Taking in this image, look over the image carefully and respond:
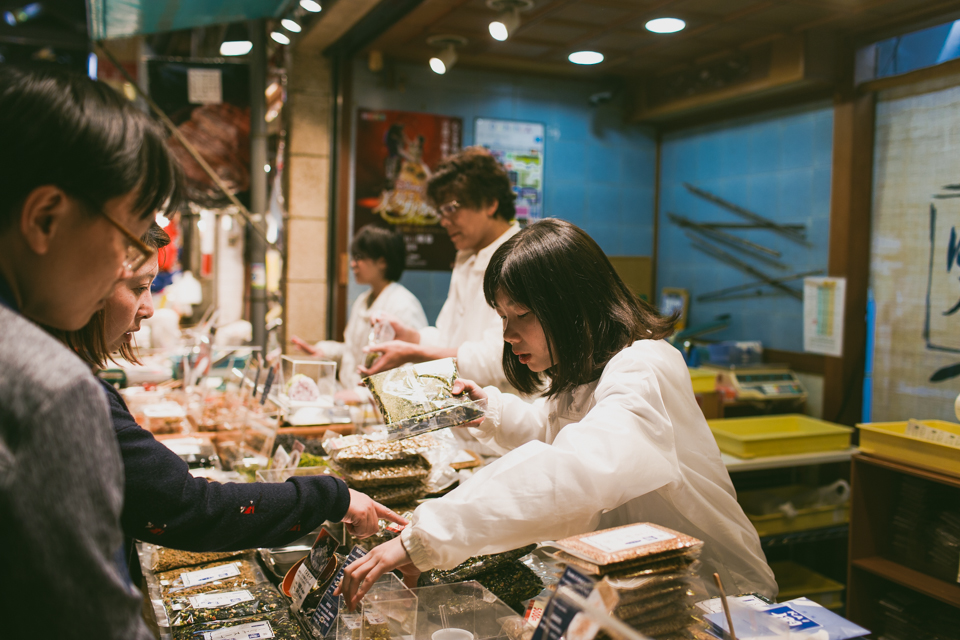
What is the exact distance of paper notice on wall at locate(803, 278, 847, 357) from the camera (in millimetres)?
3838

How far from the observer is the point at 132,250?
845 millimetres

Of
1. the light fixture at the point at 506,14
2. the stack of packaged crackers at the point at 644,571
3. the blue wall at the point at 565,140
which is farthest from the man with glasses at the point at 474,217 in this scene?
the blue wall at the point at 565,140

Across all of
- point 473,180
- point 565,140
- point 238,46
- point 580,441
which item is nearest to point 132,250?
point 580,441

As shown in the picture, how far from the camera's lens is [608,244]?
5301 millimetres

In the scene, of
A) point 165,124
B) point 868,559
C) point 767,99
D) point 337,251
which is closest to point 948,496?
point 868,559

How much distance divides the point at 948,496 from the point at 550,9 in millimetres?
2902

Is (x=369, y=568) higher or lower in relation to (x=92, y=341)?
lower

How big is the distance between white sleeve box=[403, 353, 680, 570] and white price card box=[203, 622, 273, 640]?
0.38 meters

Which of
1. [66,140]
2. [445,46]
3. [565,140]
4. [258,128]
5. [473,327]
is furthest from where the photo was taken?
[565,140]

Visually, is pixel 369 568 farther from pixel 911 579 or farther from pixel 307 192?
pixel 307 192

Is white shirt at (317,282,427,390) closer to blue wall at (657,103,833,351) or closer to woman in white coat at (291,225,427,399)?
woman in white coat at (291,225,427,399)

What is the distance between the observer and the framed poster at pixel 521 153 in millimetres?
4879

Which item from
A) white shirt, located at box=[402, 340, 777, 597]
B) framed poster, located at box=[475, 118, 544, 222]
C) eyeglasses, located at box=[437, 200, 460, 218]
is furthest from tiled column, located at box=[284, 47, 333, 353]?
white shirt, located at box=[402, 340, 777, 597]

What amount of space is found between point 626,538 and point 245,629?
2.56 ft
